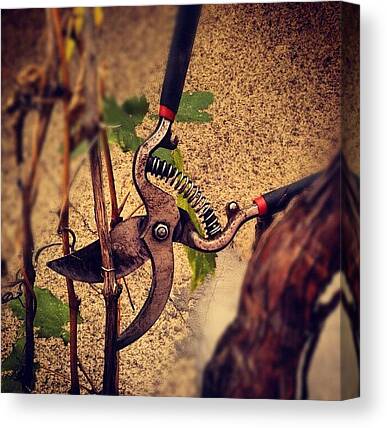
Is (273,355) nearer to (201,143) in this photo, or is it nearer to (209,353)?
(209,353)

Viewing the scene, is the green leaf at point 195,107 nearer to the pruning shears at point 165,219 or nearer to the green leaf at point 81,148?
the pruning shears at point 165,219

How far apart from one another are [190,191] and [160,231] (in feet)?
0.55

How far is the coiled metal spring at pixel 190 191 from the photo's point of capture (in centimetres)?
496

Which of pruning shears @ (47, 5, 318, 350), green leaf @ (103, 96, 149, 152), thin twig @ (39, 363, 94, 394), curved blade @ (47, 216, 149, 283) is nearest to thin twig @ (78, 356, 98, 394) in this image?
thin twig @ (39, 363, 94, 394)

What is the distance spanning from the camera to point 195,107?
4957mm

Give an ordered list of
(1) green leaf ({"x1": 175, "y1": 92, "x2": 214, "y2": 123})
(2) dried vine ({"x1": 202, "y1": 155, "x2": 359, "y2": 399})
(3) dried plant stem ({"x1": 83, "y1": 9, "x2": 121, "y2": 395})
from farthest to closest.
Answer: (3) dried plant stem ({"x1": 83, "y1": 9, "x2": 121, "y2": 395}) < (1) green leaf ({"x1": 175, "y1": 92, "x2": 214, "y2": 123}) < (2) dried vine ({"x1": 202, "y1": 155, "x2": 359, "y2": 399})

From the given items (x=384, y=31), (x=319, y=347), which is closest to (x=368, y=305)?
(x=319, y=347)

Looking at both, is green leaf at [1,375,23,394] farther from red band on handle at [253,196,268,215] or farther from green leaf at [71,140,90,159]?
red band on handle at [253,196,268,215]

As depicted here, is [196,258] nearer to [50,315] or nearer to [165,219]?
[165,219]

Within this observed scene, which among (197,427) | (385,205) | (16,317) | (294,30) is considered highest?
(294,30)

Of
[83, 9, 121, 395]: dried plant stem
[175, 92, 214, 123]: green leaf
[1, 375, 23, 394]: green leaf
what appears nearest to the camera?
[175, 92, 214, 123]: green leaf

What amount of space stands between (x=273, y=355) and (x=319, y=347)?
6.0 inches

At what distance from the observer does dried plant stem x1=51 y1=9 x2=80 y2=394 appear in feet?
16.7

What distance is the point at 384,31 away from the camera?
4867 millimetres
